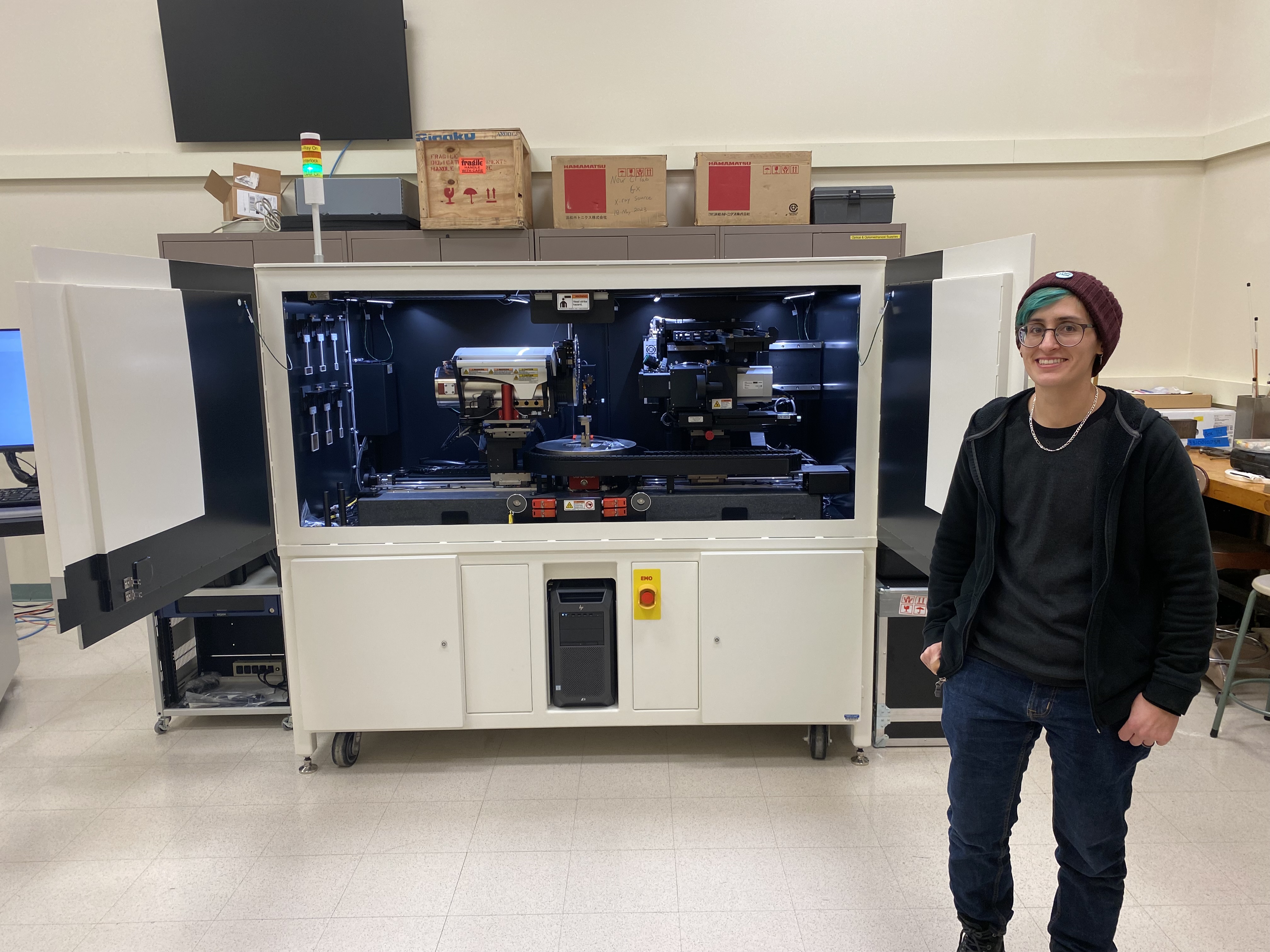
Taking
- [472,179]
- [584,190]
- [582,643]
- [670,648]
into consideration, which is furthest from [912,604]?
[472,179]

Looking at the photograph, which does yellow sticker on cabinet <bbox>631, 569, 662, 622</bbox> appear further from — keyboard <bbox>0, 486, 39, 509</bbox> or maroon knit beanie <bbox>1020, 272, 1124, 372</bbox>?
keyboard <bbox>0, 486, 39, 509</bbox>

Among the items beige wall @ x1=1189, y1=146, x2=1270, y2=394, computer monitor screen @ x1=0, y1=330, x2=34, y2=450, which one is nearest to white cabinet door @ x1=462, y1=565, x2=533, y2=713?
computer monitor screen @ x1=0, y1=330, x2=34, y2=450

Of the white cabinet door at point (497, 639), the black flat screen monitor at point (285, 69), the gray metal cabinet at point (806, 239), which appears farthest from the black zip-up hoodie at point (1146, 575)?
the black flat screen monitor at point (285, 69)

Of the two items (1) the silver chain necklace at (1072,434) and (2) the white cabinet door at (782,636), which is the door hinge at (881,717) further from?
(1) the silver chain necklace at (1072,434)

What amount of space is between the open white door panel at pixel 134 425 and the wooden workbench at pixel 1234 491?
3.05 metres

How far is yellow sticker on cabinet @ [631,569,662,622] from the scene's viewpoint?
255 centimetres

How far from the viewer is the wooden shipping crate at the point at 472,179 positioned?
2.94 metres

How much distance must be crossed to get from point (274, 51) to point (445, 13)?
0.87 metres

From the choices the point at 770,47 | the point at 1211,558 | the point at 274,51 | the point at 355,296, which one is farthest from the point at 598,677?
the point at 274,51

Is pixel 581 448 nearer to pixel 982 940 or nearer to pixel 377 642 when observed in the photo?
pixel 377 642

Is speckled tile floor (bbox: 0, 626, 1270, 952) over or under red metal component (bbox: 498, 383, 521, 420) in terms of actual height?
under

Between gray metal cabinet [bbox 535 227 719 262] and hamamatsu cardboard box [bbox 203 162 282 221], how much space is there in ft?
3.65

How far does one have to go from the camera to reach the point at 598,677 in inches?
103

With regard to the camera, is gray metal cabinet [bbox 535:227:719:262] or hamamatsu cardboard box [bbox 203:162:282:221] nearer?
hamamatsu cardboard box [bbox 203:162:282:221]
